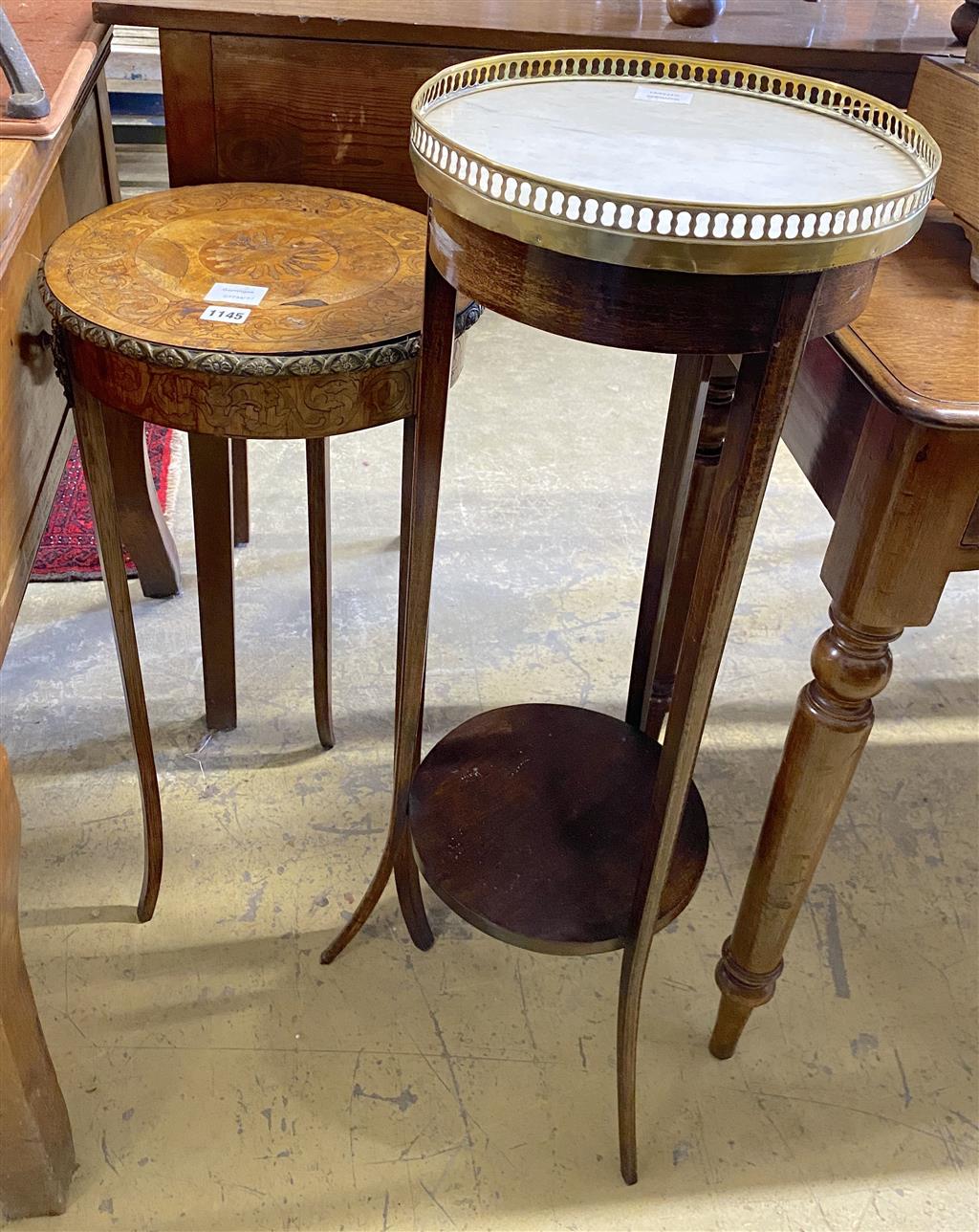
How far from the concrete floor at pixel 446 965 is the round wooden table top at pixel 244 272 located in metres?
0.73

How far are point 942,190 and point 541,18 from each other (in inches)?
20.3

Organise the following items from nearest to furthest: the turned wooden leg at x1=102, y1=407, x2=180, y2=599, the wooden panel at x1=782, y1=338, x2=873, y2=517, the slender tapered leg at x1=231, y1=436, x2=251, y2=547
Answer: the wooden panel at x1=782, y1=338, x2=873, y2=517
the turned wooden leg at x1=102, y1=407, x2=180, y2=599
the slender tapered leg at x1=231, y1=436, x2=251, y2=547

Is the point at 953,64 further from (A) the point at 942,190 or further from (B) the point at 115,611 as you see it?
(B) the point at 115,611

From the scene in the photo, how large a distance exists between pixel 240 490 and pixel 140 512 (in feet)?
0.71

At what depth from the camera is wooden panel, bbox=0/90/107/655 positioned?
0.96 metres

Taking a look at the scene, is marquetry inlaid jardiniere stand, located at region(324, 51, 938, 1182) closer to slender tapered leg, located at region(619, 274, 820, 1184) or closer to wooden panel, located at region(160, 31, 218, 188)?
slender tapered leg, located at region(619, 274, 820, 1184)

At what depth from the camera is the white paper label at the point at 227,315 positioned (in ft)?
3.06

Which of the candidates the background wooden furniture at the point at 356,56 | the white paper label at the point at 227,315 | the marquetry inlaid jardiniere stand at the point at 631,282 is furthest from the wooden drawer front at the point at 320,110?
the white paper label at the point at 227,315

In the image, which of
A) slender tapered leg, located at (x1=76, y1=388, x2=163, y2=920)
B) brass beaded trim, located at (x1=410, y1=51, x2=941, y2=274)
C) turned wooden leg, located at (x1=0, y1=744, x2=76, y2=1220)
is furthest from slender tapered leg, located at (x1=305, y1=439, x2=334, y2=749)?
brass beaded trim, located at (x1=410, y1=51, x2=941, y2=274)

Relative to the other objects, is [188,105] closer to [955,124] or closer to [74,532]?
[955,124]

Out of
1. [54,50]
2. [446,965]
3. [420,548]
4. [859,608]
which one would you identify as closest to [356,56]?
[54,50]

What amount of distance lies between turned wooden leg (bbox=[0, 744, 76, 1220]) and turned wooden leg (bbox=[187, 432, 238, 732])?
0.53 metres

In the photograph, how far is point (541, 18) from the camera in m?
1.24

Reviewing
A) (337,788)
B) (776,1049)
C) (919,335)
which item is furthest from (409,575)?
(776,1049)
